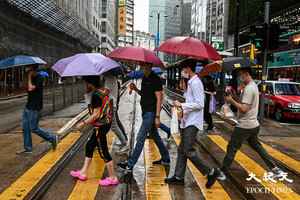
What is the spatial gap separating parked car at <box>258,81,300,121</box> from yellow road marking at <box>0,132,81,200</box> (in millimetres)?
9749

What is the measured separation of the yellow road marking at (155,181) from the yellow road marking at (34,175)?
1.67 m

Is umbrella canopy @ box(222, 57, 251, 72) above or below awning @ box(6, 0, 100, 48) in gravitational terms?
below

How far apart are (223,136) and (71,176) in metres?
5.76

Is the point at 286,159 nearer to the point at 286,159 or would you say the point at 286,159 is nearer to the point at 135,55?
the point at 286,159

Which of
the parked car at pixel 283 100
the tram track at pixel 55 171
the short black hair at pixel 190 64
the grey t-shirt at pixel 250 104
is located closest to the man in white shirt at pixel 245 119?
the grey t-shirt at pixel 250 104

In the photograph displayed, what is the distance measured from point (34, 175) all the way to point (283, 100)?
12.4m

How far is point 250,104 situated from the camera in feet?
22.0

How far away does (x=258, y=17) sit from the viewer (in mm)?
50438

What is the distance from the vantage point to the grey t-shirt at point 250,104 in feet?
21.9

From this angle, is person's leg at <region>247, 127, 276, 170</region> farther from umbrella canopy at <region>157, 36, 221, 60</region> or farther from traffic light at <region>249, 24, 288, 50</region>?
traffic light at <region>249, 24, 288, 50</region>

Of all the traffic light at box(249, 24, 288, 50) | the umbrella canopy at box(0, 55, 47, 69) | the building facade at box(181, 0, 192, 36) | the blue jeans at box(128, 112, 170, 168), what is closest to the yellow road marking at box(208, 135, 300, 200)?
the blue jeans at box(128, 112, 170, 168)

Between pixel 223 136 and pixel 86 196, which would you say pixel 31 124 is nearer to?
pixel 86 196

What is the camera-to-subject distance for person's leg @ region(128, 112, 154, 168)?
23.6 ft

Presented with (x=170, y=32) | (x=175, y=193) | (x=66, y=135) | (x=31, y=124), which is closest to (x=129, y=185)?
(x=175, y=193)
